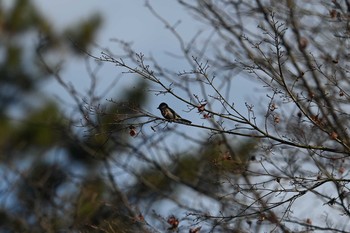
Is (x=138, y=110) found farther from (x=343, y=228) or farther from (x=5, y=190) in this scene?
(x=5, y=190)

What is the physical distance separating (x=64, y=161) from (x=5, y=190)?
15.2 ft

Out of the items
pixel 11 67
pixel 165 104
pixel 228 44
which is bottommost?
pixel 165 104

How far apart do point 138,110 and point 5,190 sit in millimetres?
6694

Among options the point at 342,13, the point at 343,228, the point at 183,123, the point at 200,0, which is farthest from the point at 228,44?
the point at 183,123

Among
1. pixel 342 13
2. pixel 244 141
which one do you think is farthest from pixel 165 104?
pixel 244 141

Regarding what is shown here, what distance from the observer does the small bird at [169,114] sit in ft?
15.0

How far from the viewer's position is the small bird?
15.0 feet

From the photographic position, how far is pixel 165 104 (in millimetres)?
4918

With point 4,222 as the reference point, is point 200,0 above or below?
above

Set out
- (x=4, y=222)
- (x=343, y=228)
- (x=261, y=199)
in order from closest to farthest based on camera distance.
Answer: (x=261, y=199)
(x=343, y=228)
(x=4, y=222)

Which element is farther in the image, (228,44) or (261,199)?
(228,44)

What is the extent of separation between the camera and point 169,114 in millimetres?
4746

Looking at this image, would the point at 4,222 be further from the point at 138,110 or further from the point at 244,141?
the point at 138,110

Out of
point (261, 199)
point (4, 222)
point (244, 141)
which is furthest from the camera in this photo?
point (4, 222)
